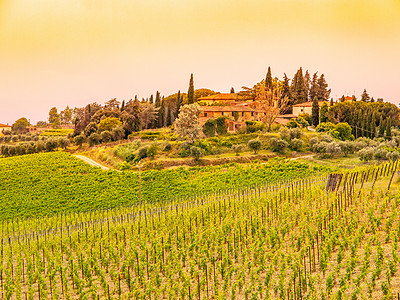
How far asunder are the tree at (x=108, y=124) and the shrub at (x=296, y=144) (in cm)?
2986

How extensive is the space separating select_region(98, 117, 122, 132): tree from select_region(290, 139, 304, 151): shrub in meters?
29.9

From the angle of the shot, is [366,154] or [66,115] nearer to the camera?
[366,154]

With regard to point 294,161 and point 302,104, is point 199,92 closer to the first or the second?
point 302,104

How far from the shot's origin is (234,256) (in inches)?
654

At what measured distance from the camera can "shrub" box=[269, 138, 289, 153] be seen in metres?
49.0

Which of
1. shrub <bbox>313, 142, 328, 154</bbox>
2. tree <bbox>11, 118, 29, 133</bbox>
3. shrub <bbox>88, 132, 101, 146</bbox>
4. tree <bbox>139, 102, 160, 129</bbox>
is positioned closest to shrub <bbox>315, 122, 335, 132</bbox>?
shrub <bbox>313, 142, 328, 154</bbox>

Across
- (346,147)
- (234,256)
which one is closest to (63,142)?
(346,147)

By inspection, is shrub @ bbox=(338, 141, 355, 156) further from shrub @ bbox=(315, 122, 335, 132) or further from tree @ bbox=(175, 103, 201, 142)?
tree @ bbox=(175, 103, 201, 142)

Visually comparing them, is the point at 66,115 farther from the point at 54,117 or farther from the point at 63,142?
the point at 63,142

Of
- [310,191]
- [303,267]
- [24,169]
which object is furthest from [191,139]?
[303,267]

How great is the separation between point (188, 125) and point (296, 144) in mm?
13264

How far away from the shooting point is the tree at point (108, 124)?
68188 millimetres

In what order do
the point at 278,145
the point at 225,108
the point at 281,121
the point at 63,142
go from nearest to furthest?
the point at 278,145 → the point at 225,108 → the point at 63,142 → the point at 281,121

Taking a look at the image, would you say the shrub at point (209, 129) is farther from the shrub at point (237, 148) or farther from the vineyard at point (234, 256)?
the vineyard at point (234, 256)
